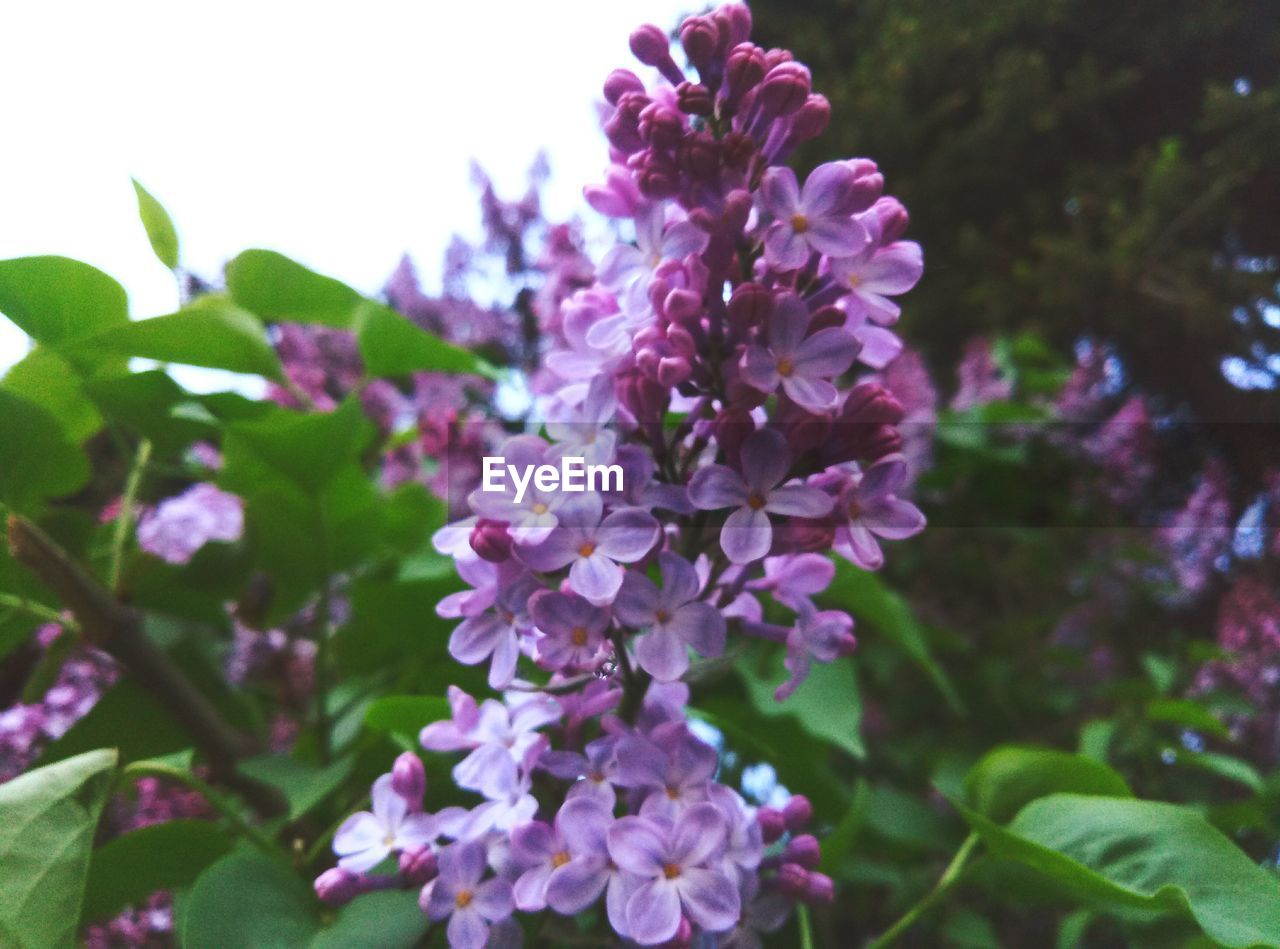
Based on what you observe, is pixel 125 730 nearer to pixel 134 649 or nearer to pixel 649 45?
pixel 134 649

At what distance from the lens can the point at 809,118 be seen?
372 mm

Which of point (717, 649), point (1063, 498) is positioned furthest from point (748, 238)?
point (1063, 498)

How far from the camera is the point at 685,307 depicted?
34 centimetres

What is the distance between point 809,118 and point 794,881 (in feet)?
0.99

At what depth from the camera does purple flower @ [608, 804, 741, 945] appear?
30cm

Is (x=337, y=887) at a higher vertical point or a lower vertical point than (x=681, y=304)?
lower

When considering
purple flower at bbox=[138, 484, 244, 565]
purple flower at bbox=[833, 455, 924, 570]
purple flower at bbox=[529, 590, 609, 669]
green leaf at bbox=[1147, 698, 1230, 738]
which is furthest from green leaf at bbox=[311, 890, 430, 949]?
green leaf at bbox=[1147, 698, 1230, 738]

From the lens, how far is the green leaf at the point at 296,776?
447 millimetres

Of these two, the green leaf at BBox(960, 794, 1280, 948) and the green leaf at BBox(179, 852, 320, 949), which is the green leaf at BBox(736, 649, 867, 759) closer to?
the green leaf at BBox(960, 794, 1280, 948)

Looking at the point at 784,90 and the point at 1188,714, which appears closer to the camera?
the point at 784,90

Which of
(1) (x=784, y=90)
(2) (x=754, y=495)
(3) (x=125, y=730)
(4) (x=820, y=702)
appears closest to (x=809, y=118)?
(1) (x=784, y=90)

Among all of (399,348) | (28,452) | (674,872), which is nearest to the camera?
(674,872)

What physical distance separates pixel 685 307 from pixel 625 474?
65 mm

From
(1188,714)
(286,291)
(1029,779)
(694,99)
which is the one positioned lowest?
(1188,714)
